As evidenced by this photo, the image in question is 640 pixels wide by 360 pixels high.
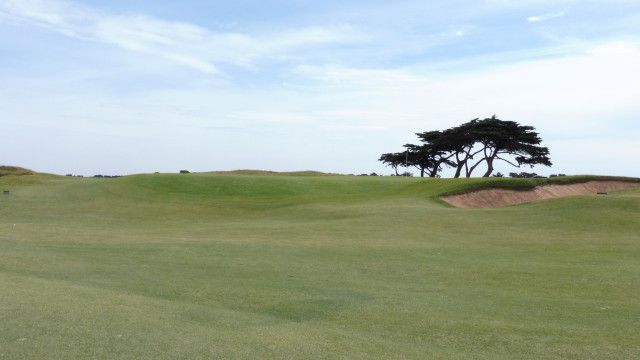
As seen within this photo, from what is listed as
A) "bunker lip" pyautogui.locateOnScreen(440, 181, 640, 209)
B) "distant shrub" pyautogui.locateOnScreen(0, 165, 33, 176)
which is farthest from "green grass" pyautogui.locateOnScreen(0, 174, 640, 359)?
"distant shrub" pyautogui.locateOnScreen(0, 165, 33, 176)

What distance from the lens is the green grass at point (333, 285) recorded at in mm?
7691

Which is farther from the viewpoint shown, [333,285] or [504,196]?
[504,196]

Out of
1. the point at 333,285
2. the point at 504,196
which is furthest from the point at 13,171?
the point at 333,285

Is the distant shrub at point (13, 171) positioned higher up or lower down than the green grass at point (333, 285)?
higher up

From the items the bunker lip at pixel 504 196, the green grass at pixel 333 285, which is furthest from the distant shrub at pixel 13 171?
the bunker lip at pixel 504 196

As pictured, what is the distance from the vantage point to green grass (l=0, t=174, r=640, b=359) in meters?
7.69

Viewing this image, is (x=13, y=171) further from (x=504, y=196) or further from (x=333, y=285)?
(x=333, y=285)

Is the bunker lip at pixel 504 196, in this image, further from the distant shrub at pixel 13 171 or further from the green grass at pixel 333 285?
the distant shrub at pixel 13 171

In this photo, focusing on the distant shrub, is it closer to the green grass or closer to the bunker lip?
the green grass

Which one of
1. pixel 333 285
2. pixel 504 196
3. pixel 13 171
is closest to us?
pixel 333 285

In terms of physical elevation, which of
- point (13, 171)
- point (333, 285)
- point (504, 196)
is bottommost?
point (333, 285)

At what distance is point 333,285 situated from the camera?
12414 mm

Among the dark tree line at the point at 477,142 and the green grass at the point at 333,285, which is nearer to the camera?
the green grass at the point at 333,285

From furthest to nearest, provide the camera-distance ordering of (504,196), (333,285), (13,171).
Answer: (13,171), (504,196), (333,285)
